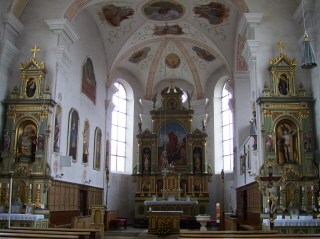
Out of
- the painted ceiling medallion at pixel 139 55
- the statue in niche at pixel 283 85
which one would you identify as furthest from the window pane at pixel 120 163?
the statue in niche at pixel 283 85

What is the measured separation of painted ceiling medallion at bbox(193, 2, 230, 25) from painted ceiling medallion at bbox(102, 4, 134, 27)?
3.23 m

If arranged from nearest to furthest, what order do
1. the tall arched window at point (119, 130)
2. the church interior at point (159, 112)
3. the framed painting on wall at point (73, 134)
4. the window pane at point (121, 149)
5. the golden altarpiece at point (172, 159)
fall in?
the church interior at point (159, 112) → the framed painting on wall at point (73, 134) → the golden altarpiece at point (172, 159) → the tall arched window at point (119, 130) → the window pane at point (121, 149)

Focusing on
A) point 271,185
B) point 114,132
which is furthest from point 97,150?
point 271,185

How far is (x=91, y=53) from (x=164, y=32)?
465 cm

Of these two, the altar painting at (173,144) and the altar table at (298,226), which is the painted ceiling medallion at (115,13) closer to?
the altar painting at (173,144)

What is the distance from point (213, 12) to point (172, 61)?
6.43m

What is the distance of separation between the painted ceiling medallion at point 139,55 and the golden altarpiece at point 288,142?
11057 millimetres

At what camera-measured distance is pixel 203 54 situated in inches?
915

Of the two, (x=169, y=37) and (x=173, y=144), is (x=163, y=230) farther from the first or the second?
(x=169, y=37)

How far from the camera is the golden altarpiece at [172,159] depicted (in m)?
21.9

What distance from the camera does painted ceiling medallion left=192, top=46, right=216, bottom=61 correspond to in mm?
22859

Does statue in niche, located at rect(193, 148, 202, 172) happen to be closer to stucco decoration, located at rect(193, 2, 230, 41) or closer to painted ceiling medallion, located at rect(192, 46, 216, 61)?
painted ceiling medallion, located at rect(192, 46, 216, 61)

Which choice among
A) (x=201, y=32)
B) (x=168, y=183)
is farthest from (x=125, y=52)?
(x=168, y=183)

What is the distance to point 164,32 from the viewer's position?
21500 millimetres
